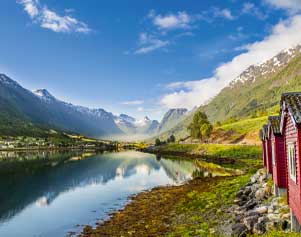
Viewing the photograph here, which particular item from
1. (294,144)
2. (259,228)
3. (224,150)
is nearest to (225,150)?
(224,150)

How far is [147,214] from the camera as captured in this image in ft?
138

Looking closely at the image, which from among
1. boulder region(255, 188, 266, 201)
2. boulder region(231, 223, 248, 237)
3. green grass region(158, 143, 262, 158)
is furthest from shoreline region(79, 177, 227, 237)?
green grass region(158, 143, 262, 158)

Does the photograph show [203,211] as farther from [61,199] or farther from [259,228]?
[61,199]

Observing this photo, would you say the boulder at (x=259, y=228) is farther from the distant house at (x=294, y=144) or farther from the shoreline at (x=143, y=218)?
the shoreline at (x=143, y=218)

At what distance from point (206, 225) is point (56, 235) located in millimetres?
16251

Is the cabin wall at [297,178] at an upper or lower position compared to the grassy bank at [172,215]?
upper

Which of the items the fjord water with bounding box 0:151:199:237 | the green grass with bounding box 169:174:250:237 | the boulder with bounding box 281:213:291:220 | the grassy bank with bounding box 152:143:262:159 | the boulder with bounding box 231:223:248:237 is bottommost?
the fjord water with bounding box 0:151:199:237

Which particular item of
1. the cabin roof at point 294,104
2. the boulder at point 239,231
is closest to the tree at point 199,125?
the boulder at point 239,231

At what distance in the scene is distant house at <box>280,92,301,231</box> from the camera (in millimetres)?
18641

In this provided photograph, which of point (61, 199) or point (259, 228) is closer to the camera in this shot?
point (259, 228)

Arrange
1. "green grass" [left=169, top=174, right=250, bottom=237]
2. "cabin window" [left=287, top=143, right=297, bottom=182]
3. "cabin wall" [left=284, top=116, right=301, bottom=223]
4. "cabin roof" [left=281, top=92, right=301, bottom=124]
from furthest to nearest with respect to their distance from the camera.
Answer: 1. "green grass" [left=169, top=174, right=250, bottom=237]
2. "cabin window" [left=287, top=143, right=297, bottom=182]
3. "cabin wall" [left=284, top=116, right=301, bottom=223]
4. "cabin roof" [left=281, top=92, right=301, bottom=124]

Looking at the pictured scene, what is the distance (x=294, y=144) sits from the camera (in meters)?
20.2

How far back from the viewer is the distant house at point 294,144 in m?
18.6

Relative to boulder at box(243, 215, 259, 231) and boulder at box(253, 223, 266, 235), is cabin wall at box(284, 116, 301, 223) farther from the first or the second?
boulder at box(243, 215, 259, 231)
